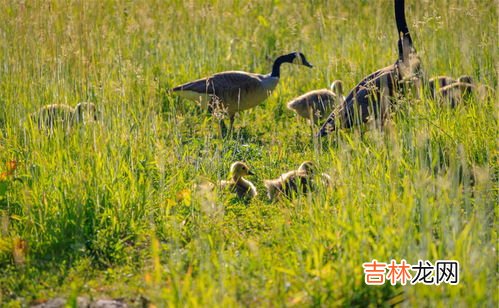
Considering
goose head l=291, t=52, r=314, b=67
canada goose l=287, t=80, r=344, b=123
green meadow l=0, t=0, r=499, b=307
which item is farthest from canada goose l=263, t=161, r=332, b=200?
goose head l=291, t=52, r=314, b=67

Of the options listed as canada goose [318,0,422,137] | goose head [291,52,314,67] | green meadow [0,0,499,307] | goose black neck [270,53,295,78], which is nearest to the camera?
green meadow [0,0,499,307]

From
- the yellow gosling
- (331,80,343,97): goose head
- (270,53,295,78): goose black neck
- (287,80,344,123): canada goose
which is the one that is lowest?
the yellow gosling

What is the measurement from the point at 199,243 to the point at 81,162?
1.24 m

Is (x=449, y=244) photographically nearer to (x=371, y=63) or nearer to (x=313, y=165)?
(x=313, y=165)

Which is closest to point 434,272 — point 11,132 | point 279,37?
point 11,132

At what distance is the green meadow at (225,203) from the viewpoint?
460 centimetres

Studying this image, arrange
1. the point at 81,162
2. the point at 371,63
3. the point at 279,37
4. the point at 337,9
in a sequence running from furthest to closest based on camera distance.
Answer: the point at 337,9 < the point at 279,37 < the point at 371,63 < the point at 81,162

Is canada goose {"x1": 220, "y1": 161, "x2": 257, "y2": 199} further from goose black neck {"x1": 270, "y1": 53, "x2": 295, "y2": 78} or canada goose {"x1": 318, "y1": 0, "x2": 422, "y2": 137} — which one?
goose black neck {"x1": 270, "y1": 53, "x2": 295, "y2": 78}

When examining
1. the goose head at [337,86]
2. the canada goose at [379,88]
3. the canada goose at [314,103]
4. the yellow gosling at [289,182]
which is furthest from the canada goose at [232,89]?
the yellow gosling at [289,182]

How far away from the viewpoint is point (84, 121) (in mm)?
6535

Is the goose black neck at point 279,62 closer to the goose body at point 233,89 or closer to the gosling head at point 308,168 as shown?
the goose body at point 233,89

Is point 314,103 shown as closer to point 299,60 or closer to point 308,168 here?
point 299,60

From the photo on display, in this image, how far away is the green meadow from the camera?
4.60 meters

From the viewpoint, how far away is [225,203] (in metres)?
6.46
